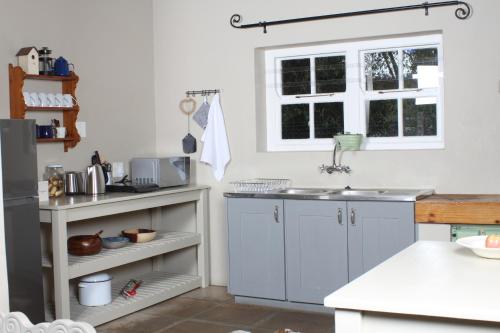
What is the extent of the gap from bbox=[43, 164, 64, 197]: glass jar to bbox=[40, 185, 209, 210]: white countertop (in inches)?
2.5

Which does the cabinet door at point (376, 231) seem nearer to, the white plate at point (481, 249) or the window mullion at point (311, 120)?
the window mullion at point (311, 120)

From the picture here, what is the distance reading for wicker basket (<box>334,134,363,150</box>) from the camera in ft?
16.5

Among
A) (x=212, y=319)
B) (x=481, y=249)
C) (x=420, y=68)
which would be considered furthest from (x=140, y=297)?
(x=481, y=249)

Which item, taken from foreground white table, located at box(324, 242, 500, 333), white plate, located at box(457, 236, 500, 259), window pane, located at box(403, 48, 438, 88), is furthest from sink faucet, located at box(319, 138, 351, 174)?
foreground white table, located at box(324, 242, 500, 333)

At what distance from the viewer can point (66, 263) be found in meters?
4.20

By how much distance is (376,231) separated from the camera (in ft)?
14.9

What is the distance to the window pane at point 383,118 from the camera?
5156 millimetres

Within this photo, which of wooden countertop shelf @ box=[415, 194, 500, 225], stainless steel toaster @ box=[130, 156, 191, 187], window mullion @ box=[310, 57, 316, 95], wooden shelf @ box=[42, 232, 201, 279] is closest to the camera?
wooden countertop shelf @ box=[415, 194, 500, 225]

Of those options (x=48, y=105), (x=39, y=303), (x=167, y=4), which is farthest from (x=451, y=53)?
(x=39, y=303)

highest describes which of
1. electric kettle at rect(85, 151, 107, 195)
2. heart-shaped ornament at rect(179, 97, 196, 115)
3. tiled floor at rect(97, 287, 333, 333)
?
heart-shaped ornament at rect(179, 97, 196, 115)

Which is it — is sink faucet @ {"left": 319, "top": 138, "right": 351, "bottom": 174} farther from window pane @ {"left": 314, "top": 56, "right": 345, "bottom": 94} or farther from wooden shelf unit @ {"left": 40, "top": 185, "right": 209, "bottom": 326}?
wooden shelf unit @ {"left": 40, "top": 185, "right": 209, "bottom": 326}

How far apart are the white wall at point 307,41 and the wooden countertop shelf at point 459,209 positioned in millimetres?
370

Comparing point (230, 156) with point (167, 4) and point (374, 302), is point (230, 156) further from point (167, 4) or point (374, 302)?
point (374, 302)

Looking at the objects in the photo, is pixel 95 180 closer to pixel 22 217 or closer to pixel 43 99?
pixel 43 99
